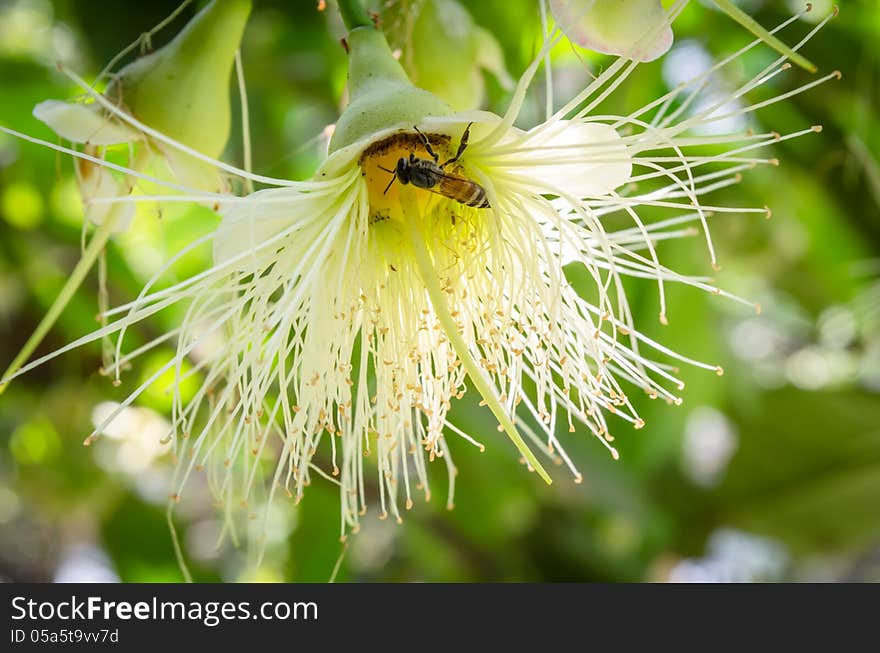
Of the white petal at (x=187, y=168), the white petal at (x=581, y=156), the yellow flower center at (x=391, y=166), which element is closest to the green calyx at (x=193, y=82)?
the white petal at (x=187, y=168)

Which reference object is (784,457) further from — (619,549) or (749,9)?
(749,9)

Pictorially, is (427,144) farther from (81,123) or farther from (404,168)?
(81,123)

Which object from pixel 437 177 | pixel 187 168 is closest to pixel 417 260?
pixel 437 177

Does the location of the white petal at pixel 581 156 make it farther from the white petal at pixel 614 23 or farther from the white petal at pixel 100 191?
the white petal at pixel 100 191

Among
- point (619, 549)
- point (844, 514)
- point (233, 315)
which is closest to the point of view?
point (233, 315)

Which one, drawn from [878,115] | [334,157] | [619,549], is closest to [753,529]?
[619,549]
